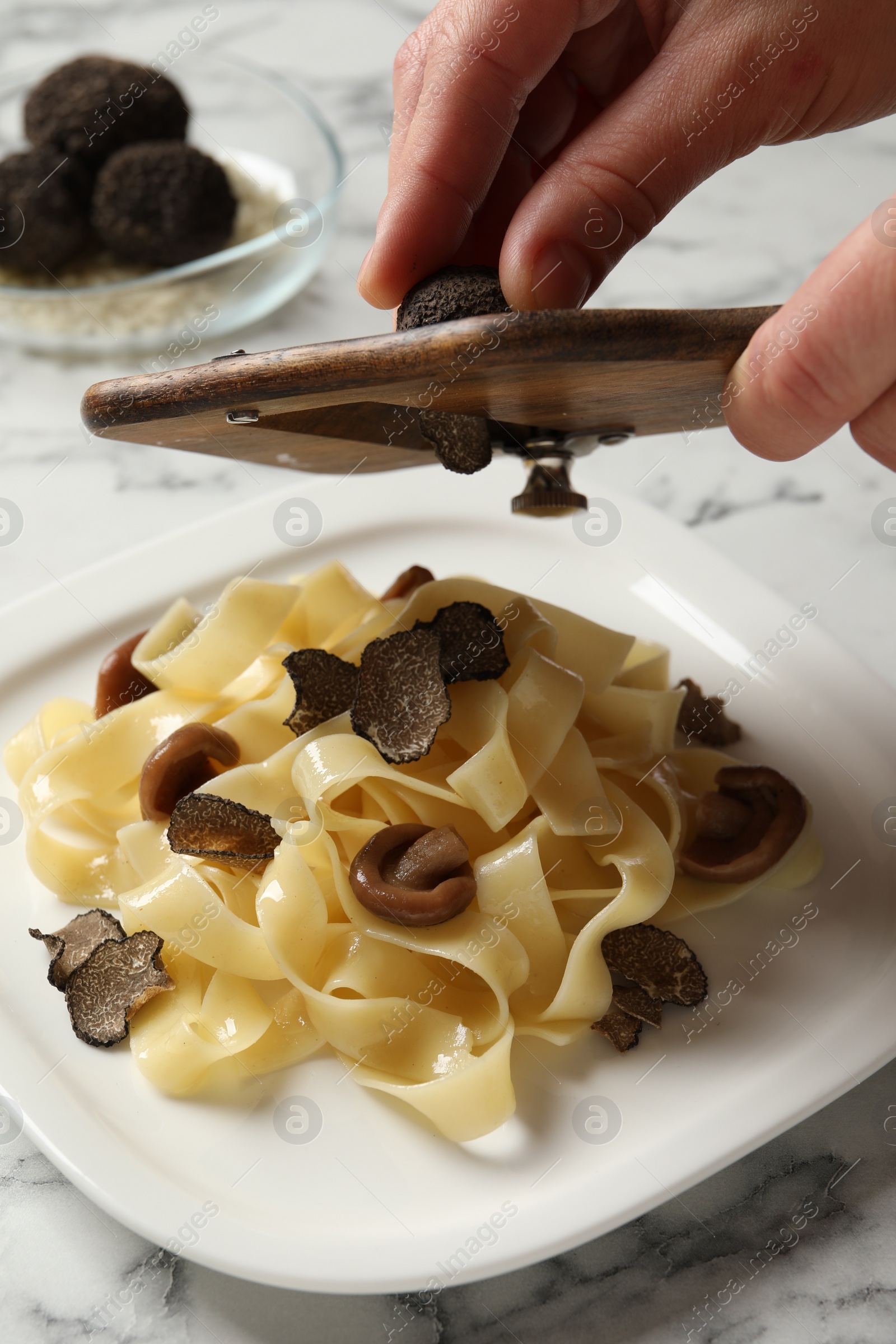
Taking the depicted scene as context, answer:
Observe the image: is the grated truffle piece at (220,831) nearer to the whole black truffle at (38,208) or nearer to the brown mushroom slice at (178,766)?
the brown mushroom slice at (178,766)

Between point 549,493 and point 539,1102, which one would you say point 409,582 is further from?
point 539,1102

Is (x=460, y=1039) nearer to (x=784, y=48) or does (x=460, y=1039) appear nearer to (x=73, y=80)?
(x=784, y=48)

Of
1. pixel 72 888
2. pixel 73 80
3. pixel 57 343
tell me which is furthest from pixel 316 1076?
pixel 73 80

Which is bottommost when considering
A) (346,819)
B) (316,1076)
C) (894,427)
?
(316,1076)

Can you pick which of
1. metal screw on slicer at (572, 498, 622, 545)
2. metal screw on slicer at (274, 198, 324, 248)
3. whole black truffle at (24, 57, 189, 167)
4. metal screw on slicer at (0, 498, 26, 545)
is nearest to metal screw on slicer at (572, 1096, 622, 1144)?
metal screw on slicer at (572, 498, 622, 545)

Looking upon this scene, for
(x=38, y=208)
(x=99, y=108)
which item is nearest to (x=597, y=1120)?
(x=38, y=208)

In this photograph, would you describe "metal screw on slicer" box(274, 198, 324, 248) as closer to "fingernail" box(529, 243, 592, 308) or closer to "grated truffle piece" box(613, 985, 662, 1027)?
"fingernail" box(529, 243, 592, 308)

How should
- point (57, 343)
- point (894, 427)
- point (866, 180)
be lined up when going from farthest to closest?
point (866, 180) → point (57, 343) → point (894, 427)
